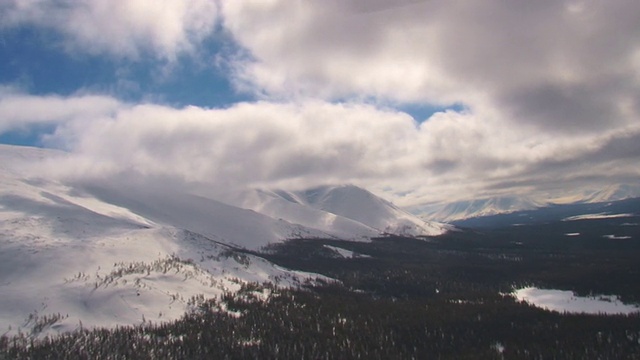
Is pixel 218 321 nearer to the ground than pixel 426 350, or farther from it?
farther from it

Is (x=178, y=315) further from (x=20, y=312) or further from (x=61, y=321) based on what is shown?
(x=20, y=312)

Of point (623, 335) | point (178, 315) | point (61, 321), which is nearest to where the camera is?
point (61, 321)

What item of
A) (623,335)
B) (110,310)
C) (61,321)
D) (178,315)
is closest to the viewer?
(61,321)

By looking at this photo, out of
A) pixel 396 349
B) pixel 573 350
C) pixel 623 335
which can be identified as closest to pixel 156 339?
pixel 396 349

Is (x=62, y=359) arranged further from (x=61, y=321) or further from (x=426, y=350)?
(x=426, y=350)

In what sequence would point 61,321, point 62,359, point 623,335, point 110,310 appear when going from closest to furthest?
point 62,359 → point 61,321 → point 110,310 → point 623,335

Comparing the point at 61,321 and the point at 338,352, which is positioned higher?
the point at 61,321

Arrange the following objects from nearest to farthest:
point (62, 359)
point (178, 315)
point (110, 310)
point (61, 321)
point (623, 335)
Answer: point (62, 359), point (61, 321), point (110, 310), point (178, 315), point (623, 335)

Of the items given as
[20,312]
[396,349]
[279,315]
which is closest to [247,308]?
[279,315]

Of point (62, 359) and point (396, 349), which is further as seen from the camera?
point (396, 349)
